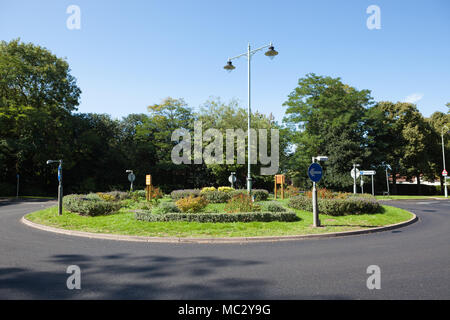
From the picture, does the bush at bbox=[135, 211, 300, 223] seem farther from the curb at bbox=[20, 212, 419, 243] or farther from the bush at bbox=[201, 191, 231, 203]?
the bush at bbox=[201, 191, 231, 203]

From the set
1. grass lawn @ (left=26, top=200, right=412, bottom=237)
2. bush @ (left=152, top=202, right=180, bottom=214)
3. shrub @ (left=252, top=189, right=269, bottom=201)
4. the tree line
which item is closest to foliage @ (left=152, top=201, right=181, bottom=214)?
bush @ (left=152, top=202, right=180, bottom=214)

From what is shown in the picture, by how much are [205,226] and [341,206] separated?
22.2 feet

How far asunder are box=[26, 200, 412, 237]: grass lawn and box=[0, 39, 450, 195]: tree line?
23812 millimetres

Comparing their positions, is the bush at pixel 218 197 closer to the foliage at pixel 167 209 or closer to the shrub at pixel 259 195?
the shrub at pixel 259 195

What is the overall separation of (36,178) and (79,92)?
1279 centimetres

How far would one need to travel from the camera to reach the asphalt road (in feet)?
14.4

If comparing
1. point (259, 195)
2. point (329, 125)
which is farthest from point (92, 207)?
point (329, 125)

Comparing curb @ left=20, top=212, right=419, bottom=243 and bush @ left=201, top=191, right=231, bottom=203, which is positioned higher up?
bush @ left=201, top=191, right=231, bottom=203

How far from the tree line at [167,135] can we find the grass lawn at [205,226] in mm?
23812

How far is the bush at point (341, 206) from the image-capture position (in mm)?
13047

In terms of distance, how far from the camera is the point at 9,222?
12656mm

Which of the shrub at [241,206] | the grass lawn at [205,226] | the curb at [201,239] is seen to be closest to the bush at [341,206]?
the grass lawn at [205,226]

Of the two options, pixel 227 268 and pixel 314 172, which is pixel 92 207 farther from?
pixel 314 172

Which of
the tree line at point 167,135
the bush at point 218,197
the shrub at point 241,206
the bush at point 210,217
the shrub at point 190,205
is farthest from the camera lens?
the tree line at point 167,135
